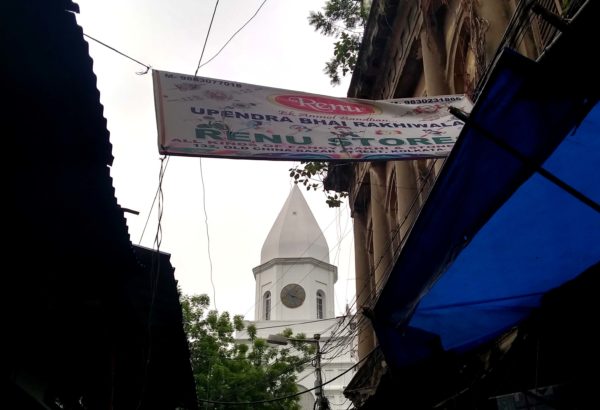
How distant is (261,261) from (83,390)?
37701mm

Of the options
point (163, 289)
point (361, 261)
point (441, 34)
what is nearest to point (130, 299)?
point (163, 289)

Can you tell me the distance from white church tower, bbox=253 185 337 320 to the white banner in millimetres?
35959

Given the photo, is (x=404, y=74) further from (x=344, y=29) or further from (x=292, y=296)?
(x=292, y=296)

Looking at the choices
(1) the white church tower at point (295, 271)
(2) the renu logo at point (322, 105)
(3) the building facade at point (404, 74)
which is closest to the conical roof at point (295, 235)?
(1) the white church tower at point (295, 271)

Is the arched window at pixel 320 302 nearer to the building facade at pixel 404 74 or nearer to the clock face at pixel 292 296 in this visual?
the clock face at pixel 292 296

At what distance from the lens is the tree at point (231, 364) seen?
18516 millimetres

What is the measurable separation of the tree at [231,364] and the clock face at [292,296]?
18.7 m

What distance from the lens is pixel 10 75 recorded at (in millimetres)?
2555

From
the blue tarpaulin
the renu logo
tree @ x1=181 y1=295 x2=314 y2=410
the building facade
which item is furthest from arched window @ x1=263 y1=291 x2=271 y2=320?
the blue tarpaulin

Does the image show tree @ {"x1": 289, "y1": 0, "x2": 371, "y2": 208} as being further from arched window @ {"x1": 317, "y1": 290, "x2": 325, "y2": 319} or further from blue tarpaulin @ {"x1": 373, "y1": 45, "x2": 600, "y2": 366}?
arched window @ {"x1": 317, "y1": 290, "x2": 325, "y2": 319}

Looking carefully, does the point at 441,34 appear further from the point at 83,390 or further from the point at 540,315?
the point at 83,390

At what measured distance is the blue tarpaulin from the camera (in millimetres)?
2609

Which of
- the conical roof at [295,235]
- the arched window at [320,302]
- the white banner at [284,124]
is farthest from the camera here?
the arched window at [320,302]

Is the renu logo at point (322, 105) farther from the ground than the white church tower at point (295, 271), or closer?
closer
